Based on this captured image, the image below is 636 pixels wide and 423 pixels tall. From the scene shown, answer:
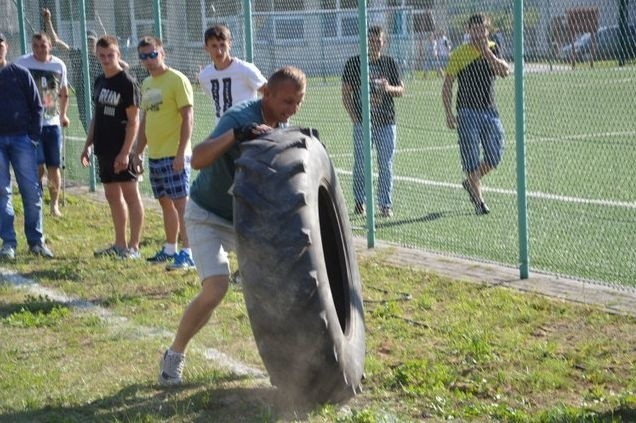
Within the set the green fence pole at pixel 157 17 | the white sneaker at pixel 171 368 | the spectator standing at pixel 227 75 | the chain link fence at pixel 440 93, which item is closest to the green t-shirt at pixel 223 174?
the white sneaker at pixel 171 368

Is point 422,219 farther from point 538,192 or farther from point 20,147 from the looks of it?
point 20,147

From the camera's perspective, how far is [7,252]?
429 inches

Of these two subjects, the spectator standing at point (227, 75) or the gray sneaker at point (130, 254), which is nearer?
the spectator standing at point (227, 75)

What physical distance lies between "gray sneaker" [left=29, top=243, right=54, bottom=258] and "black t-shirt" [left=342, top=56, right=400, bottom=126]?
10.9ft

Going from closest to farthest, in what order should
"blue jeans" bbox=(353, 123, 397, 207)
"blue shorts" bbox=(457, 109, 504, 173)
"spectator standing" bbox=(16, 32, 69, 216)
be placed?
"blue shorts" bbox=(457, 109, 504, 173), "blue jeans" bbox=(353, 123, 397, 207), "spectator standing" bbox=(16, 32, 69, 216)

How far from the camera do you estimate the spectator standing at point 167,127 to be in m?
9.73

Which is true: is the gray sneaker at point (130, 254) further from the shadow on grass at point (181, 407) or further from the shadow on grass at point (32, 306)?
the shadow on grass at point (181, 407)

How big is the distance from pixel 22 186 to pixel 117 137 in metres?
1.21

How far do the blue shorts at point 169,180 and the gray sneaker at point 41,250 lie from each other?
154 cm

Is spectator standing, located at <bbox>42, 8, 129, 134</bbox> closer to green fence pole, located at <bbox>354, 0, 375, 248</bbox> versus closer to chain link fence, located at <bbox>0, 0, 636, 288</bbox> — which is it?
chain link fence, located at <bbox>0, 0, 636, 288</bbox>

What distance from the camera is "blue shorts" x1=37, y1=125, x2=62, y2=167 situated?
43.4ft

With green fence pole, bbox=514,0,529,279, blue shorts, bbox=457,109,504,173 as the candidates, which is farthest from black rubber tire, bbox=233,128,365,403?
blue shorts, bbox=457,109,504,173

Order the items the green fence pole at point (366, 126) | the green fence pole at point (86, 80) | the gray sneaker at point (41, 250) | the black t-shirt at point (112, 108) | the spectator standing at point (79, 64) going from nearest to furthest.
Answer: the black t-shirt at point (112, 108) → the green fence pole at point (366, 126) → the gray sneaker at point (41, 250) → the green fence pole at point (86, 80) → the spectator standing at point (79, 64)

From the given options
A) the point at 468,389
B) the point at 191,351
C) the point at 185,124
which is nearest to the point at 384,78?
the point at 185,124
